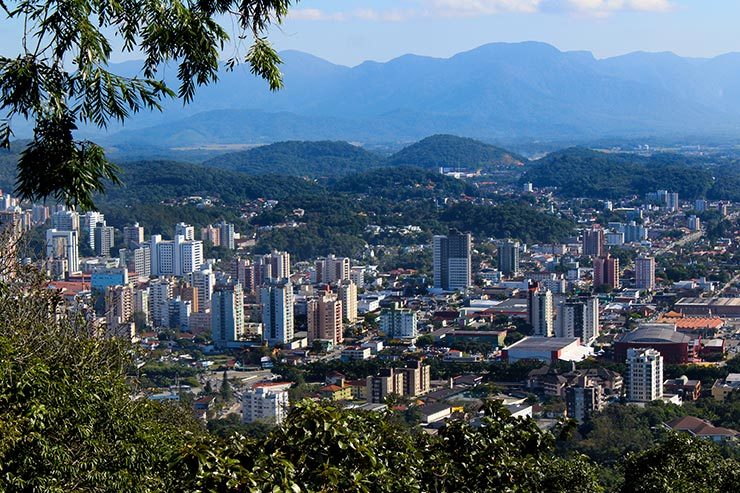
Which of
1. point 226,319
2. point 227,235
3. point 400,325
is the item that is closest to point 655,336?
point 400,325

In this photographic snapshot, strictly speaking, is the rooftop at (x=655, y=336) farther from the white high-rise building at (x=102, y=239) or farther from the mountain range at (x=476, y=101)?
the mountain range at (x=476, y=101)

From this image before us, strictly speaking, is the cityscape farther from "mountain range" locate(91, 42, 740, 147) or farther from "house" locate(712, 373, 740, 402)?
"mountain range" locate(91, 42, 740, 147)

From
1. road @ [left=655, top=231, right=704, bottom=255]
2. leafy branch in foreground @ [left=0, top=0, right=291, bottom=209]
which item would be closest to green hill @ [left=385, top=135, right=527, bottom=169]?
road @ [left=655, top=231, right=704, bottom=255]

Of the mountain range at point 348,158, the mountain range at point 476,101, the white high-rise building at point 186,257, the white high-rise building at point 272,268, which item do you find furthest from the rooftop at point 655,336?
the mountain range at point 476,101

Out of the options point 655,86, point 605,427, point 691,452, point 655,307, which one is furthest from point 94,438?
point 655,86

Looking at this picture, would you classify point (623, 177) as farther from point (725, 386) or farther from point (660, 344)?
point (725, 386)

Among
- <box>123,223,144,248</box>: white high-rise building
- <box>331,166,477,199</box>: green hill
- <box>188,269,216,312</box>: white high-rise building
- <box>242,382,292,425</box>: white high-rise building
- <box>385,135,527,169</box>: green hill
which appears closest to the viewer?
<box>242,382,292,425</box>: white high-rise building
